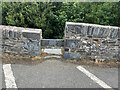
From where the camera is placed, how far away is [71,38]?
439 cm

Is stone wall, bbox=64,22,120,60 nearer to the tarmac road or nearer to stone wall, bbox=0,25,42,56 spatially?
the tarmac road

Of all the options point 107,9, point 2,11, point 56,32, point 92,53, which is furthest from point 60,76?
point 2,11

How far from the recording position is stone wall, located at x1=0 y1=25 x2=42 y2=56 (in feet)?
14.3

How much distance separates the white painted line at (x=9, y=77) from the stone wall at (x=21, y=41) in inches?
26.8

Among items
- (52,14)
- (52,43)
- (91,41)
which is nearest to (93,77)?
(91,41)

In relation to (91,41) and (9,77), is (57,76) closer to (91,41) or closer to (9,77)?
(9,77)

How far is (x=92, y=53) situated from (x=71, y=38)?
0.88 metres

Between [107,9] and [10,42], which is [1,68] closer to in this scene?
[10,42]

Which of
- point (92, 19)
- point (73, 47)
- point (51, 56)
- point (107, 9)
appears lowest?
point (51, 56)

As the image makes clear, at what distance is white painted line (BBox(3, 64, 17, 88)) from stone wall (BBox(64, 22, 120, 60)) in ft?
5.97

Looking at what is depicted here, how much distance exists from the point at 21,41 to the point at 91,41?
227 centimetres

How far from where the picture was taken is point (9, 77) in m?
3.54

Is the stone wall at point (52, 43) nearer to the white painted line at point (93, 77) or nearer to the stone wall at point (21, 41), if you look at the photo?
the stone wall at point (21, 41)

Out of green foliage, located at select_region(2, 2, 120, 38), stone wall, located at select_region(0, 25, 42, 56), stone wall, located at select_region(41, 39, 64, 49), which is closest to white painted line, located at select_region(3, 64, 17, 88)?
stone wall, located at select_region(0, 25, 42, 56)
